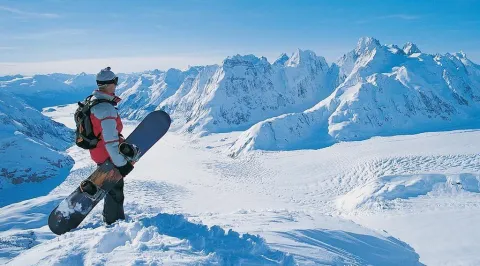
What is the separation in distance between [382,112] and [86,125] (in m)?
153

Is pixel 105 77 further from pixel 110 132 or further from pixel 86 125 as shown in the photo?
pixel 110 132

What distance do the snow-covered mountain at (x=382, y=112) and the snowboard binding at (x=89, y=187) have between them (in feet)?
370

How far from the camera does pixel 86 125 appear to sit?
255 inches

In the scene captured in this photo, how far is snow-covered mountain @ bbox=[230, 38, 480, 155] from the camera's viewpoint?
413 feet

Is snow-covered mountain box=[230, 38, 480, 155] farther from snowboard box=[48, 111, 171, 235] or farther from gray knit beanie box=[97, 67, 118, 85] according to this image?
gray knit beanie box=[97, 67, 118, 85]

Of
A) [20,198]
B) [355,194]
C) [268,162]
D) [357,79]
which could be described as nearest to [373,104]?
[357,79]

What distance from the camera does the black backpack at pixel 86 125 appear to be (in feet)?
21.3

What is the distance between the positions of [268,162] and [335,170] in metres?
26.3

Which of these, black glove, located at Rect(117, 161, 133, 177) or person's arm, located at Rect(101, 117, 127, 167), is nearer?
person's arm, located at Rect(101, 117, 127, 167)

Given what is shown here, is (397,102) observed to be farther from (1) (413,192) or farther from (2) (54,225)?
(2) (54,225)

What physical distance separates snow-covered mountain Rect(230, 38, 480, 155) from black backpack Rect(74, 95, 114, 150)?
113099mm

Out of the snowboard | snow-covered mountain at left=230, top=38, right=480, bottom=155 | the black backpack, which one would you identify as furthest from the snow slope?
snow-covered mountain at left=230, top=38, right=480, bottom=155

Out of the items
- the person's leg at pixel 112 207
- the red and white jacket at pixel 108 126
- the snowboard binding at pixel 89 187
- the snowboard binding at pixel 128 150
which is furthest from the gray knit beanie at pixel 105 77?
the person's leg at pixel 112 207

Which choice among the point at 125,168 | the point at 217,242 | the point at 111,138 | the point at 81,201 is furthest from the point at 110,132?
the point at 217,242
